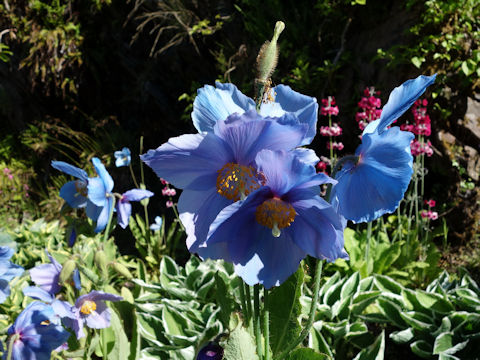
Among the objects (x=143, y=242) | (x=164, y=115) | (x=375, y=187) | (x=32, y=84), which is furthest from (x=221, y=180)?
(x=32, y=84)

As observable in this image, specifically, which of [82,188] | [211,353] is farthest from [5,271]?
[211,353]

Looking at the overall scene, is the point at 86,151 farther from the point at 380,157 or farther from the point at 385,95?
the point at 380,157

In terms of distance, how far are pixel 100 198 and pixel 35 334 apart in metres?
0.62

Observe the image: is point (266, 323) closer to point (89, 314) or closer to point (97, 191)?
point (89, 314)

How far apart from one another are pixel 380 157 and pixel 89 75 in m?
5.41

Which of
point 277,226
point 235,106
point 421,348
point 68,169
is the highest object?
point 68,169

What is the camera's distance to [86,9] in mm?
5078

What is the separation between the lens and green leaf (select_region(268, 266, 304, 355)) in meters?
0.84

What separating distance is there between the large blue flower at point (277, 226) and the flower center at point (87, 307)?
85 cm

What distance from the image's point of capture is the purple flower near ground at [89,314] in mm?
1288

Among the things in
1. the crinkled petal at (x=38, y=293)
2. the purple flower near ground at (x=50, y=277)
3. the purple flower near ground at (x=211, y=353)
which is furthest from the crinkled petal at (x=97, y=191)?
the purple flower near ground at (x=211, y=353)

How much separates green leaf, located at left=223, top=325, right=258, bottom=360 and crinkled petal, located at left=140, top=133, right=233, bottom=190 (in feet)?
0.86

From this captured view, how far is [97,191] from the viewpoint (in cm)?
160

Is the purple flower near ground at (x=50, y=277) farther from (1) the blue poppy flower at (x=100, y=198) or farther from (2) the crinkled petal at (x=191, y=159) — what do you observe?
(2) the crinkled petal at (x=191, y=159)
